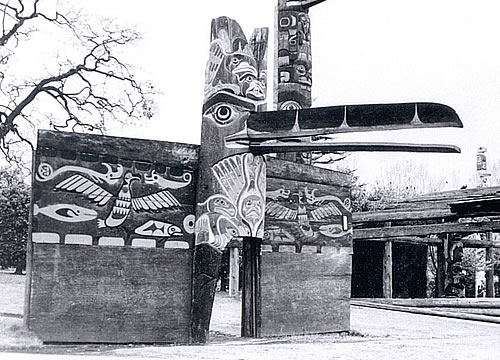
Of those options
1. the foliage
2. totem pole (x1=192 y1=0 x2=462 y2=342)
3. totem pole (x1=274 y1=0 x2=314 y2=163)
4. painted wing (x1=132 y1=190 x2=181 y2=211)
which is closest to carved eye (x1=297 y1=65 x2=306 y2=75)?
totem pole (x1=274 y1=0 x2=314 y2=163)

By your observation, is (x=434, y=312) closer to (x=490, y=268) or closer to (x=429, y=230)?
(x=429, y=230)

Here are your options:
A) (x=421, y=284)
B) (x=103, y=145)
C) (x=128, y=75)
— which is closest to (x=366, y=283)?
(x=421, y=284)

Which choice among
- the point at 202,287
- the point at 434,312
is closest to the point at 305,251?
the point at 202,287

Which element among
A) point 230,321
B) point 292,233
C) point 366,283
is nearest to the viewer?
point 292,233

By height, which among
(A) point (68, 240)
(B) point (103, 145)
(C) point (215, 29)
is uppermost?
(C) point (215, 29)

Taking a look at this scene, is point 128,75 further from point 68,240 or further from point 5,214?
point 68,240

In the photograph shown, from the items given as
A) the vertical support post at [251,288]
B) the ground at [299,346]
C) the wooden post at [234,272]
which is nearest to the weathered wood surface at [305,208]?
the vertical support post at [251,288]

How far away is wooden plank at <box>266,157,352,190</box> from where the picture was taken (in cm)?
1130

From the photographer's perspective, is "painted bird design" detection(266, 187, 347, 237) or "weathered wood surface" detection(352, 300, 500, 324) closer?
"painted bird design" detection(266, 187, 347, 237)

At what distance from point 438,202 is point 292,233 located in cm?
1032

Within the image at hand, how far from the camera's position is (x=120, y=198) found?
30.7 feet

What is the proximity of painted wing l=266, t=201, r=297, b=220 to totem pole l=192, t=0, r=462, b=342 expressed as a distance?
3.73 ft

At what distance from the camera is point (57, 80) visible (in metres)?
19.4

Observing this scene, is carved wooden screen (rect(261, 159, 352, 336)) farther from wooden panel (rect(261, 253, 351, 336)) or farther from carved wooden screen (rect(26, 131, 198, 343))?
carved wooden screen (rect(26, 131, 198, 343))
